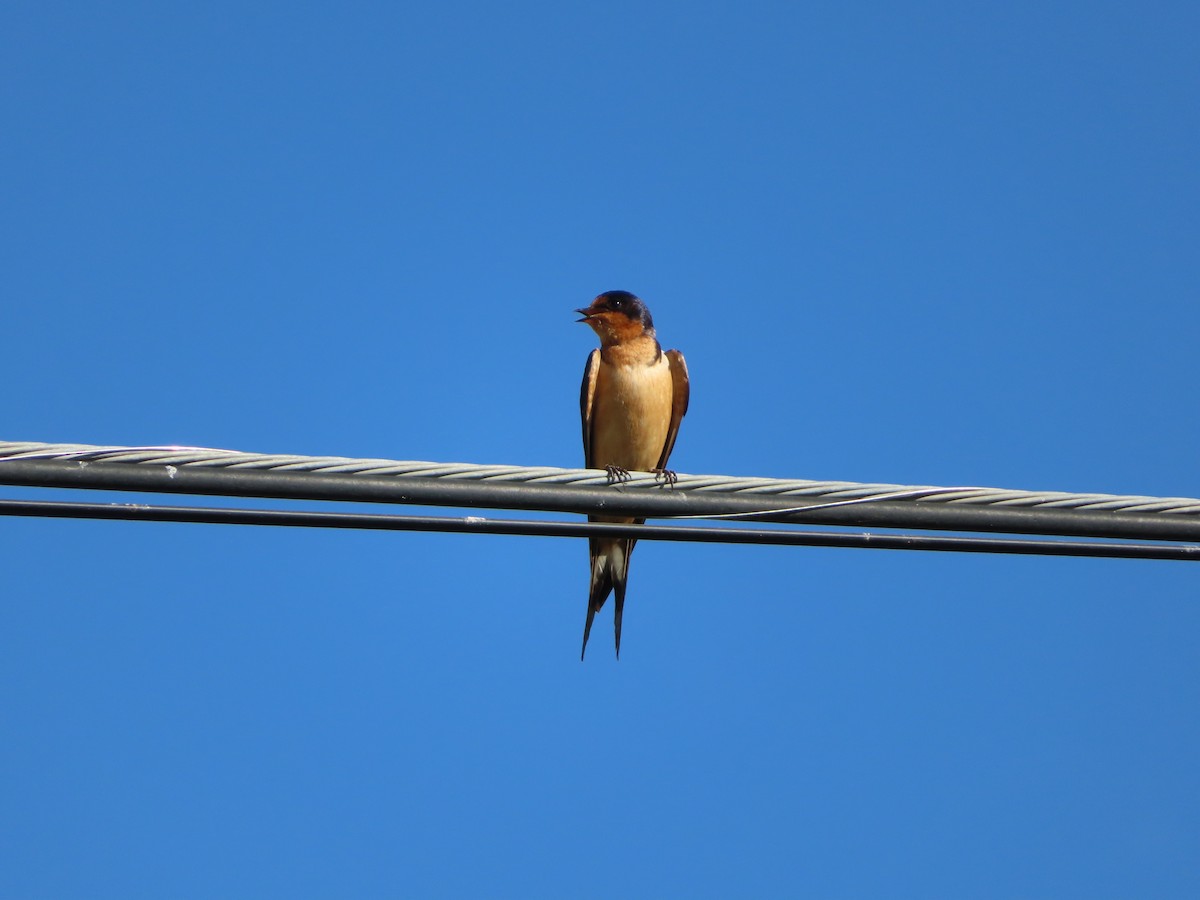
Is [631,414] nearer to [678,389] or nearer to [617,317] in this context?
[678,389]

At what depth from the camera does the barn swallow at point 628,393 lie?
946 centimetres

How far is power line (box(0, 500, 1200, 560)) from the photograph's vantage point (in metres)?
4.13

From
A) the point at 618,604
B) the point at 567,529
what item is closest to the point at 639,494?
the point at 567,529

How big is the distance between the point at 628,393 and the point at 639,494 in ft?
16.3

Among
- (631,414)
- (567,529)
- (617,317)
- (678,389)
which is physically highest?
(617,317)

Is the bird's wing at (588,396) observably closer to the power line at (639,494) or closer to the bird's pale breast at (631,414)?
the bird's pale breast at (631,414)

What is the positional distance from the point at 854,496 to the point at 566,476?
1.02 m

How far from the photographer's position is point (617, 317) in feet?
32.4

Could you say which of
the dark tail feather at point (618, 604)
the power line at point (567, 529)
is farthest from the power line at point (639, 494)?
the dark tail feather at point (618, 604)

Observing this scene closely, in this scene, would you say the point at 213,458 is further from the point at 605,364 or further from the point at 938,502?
the point at 605,364

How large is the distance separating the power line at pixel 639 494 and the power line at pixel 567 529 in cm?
6

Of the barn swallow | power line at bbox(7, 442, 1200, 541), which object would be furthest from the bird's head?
power line at bbox(7, 442, 1200, 541)

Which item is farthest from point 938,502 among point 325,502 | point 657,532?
point 325,502

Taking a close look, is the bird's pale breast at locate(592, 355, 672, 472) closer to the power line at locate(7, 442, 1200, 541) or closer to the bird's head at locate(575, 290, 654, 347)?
the bird's head at locate(575, 290, 654, 347)
